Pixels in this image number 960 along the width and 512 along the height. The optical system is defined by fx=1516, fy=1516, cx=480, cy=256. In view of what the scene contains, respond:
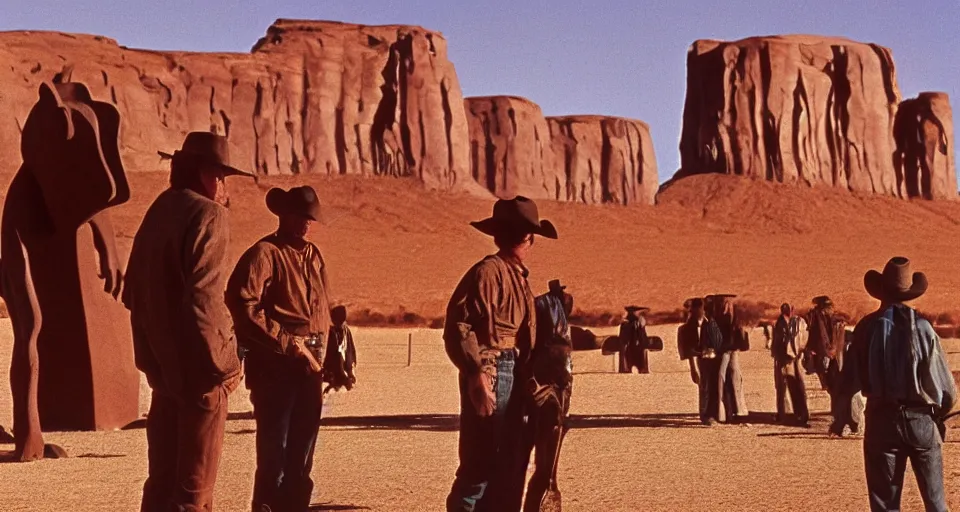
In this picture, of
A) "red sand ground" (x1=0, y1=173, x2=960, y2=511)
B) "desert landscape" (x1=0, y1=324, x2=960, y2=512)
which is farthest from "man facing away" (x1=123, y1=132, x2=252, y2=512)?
"desert landscape" (x1=0, y1=324, x2=960, y2=512)

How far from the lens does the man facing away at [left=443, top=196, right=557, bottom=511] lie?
281 inches

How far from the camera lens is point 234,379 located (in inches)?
248

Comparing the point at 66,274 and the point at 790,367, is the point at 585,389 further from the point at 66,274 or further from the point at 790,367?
the point at 66,274

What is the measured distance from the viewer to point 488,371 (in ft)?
23.5

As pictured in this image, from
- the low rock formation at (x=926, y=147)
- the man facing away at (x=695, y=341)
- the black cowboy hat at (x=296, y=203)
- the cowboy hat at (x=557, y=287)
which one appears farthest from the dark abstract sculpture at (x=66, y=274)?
the low rock formation at (x=926, y=147)

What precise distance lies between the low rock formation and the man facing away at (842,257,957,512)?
113169 mm

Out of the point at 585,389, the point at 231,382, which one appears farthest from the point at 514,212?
the point at 585,389

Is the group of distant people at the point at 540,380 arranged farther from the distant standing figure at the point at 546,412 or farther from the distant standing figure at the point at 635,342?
the distant standing figure at the point at 635,342

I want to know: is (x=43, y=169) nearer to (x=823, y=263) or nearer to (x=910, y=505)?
(x=910, y=505)

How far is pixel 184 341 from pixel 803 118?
11004 centimetres

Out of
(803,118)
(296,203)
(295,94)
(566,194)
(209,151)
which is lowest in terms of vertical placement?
(296,203)

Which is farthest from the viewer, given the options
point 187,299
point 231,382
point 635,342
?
point 635,342

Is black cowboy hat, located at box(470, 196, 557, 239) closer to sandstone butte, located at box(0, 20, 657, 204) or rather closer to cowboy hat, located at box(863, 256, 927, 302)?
cowboy hat, located at box(863, 256, 927, 302)

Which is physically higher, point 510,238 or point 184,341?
point 510,238
